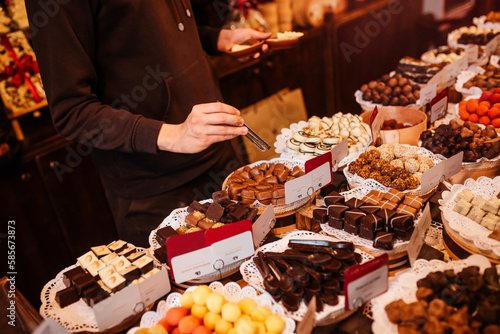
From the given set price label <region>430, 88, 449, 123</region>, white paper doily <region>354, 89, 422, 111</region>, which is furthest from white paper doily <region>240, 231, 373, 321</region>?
white paper doily <region>354, 89, 422, 111</region>

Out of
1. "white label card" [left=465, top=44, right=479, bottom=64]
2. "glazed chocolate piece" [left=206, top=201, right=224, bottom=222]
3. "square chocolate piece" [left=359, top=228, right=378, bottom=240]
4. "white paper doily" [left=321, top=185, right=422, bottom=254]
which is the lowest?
"white paper doily" [left=321, top=185, right=422, bottom=254]

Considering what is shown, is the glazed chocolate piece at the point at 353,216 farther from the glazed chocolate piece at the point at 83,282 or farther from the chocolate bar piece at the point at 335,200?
the glazed chocolate piece at the point at 83,282

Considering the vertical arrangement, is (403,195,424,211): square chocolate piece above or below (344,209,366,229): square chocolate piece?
below

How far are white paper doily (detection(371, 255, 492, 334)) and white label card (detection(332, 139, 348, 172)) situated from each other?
776 mm

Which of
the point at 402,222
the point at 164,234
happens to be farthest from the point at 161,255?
the point at 402,222

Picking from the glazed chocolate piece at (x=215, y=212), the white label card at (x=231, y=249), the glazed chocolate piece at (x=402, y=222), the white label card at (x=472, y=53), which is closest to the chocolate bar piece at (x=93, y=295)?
the white label card at (x=231, y=249)

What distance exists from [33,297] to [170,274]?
6.89ft

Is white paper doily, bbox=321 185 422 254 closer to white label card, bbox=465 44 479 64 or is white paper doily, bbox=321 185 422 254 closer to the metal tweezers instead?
the metal tweezers

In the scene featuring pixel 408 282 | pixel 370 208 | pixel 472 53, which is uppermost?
pixel 472 53

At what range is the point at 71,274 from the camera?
162 cm

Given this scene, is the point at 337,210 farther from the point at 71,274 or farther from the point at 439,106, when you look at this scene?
the point at 439,106

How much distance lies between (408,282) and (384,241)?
0.57 feet

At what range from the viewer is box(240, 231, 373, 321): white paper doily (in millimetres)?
1418

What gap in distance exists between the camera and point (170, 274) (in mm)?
1686
